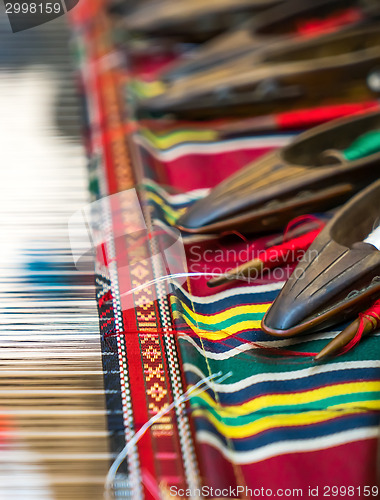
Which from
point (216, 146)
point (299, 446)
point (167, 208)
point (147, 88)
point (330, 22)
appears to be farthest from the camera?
point (330, 22)

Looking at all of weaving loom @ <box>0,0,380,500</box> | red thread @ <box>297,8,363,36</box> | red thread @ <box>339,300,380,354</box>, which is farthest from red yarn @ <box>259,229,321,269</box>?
red thread @ <box>297,8,363,36</box>

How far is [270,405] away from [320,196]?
284 millimetres

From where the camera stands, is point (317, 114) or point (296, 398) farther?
point (317, 114)

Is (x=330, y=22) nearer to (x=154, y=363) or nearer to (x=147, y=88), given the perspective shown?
(x=147, y=88)

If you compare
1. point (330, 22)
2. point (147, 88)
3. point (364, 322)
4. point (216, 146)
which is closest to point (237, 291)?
point (364, 322)

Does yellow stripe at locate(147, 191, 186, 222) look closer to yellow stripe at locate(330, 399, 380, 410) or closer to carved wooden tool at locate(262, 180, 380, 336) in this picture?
carved wooden tool at locate(262, 180, 380, 336)

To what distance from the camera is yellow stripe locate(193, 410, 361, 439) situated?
54cm

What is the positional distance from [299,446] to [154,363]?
163 mm

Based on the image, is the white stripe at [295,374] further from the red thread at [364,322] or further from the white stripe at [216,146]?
the white stripe at [216,146]

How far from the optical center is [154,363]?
0.62 m

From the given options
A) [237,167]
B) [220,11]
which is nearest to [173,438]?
[237,167]

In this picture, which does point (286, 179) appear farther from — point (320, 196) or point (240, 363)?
point (240, 363)

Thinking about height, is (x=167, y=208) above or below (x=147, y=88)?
below

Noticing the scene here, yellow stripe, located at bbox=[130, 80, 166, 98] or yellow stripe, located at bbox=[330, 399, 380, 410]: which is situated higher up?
yellow stripe, located at bbox=[130, 80, 166, 98]
